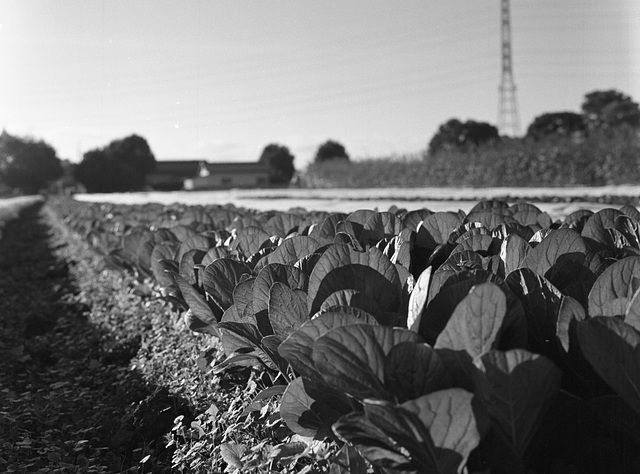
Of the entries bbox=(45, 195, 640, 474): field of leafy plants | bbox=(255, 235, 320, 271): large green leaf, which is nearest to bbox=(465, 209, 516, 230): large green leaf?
bbox=(45, 195, 640, 474): field of leafy plants

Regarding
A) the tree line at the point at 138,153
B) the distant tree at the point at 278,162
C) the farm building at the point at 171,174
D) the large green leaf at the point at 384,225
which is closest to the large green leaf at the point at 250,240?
the large green leaf at the point at 384,225

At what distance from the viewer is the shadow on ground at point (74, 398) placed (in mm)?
2680

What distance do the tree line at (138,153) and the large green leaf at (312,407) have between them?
4014 cm

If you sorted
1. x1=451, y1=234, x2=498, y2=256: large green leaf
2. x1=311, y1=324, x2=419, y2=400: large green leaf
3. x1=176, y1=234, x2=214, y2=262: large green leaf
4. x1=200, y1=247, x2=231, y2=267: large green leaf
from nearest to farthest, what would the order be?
1. x1=311, y1=324, x2=419, y2=400: large green leaf
2. x1=451, y1=234, x2=498, y2=256: large green leaf
3. x1=200, y1=247, x2=231, y2=267: large green leaf
4. x1=176, y1=234, x2=214, y2=262: large green leaf

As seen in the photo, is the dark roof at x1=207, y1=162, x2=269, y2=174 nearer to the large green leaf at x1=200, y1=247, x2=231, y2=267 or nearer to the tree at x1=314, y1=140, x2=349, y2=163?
the tree at x1=314, y1=140, x2=349, y2=163

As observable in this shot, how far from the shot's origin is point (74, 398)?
Result: 3.51 m

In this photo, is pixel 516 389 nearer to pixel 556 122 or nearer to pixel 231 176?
pixel 556 122

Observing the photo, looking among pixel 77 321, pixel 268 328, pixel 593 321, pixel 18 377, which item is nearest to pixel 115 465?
pixel 268 328

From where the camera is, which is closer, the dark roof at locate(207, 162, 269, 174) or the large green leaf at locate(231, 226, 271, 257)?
the large green leaf at locate(231, 226, 271, 257)

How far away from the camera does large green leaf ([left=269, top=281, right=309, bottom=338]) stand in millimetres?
1613

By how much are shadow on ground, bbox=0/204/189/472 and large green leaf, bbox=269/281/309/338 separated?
1127 mm

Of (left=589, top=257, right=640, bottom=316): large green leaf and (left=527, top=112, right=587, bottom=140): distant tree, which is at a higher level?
(left=527, top=112, right=587, bottom=140): distant tree

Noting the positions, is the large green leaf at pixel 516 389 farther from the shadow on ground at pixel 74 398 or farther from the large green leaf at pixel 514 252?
the shadow on ground at pixel 74 398

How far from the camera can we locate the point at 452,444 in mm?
1135
